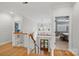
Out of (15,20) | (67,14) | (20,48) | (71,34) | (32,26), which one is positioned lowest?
(20,48)

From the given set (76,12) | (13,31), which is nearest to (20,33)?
(13,31)

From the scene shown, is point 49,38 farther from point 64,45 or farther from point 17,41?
point 17,41

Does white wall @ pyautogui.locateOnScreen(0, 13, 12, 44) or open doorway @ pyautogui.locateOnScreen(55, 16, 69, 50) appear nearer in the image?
white wall @ pyautogui.locateOnScreen(0, 13, 12, 44)

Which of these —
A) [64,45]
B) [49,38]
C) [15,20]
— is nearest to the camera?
[15,20]

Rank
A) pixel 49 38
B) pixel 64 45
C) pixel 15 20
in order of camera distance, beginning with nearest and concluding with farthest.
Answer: pixel 15 20
pixel 49 38
pixel 64 45

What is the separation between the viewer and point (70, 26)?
8.23 feet

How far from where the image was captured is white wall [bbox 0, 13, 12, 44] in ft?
7.34

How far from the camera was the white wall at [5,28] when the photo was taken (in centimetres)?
224

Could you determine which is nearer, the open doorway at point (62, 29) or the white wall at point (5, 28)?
the white wall at point (5, 28)

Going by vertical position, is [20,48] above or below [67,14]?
below

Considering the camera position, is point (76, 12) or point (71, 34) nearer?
point (76, 12)

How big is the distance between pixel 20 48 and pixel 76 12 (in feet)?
5.84

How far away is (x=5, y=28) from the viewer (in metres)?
2.25

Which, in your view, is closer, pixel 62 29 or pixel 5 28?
pixel 5 28
